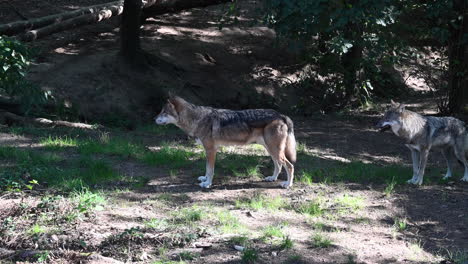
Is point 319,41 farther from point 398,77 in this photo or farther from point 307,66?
point 398,77

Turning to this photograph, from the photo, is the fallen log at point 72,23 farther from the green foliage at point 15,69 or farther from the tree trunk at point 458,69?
the tree trunk at point 458,69

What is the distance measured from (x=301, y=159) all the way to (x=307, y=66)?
7403 millimetres

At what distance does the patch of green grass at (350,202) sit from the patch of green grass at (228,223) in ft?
5.56

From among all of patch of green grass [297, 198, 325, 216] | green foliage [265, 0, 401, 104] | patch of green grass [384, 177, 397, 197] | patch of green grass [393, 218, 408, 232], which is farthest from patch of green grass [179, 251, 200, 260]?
green foliage [265, 0, 401, 104]

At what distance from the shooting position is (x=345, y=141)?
1284cm

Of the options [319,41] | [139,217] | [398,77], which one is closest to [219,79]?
[319,41]

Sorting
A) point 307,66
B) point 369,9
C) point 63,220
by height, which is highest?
point 369,9

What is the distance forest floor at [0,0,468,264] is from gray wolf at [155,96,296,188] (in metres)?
0.44

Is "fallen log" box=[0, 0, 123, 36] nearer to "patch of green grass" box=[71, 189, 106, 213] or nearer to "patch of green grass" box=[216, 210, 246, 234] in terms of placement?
"patch of green grass" box=[71, 189, 106, 213]

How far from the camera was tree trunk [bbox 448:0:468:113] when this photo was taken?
46.7 feet

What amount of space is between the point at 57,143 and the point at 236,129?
347 cm

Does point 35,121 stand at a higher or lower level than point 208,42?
lower

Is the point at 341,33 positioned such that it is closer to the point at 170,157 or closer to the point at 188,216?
the point at 170,157

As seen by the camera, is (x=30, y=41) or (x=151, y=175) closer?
(x=151, y=175)
